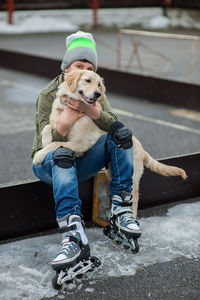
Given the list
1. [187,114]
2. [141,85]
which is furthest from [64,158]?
[141,85]

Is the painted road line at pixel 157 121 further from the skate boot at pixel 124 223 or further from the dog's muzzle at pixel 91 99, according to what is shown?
the dog's muzzle at pixel 91 99

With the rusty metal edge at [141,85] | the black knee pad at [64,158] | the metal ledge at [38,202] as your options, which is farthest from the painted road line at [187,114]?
the black knee pad at [64,158]

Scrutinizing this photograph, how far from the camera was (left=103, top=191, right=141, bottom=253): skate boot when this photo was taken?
12.4ft

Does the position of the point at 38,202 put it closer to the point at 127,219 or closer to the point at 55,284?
the point at 127,219

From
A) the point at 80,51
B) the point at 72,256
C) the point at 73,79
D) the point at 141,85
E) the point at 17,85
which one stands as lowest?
the point at 17,85

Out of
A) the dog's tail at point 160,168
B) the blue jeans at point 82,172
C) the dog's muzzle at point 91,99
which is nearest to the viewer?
the blue jeans at point 82,172

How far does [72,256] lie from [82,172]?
793 mm

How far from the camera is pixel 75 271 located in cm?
340

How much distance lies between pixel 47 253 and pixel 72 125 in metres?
0.93

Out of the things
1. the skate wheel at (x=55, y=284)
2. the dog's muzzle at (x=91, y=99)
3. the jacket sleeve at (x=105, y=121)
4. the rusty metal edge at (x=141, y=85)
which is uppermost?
the dog's muzzle at (x=91, y=99)

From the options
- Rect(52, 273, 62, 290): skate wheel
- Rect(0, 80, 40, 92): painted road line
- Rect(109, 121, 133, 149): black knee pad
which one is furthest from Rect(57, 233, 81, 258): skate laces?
Rect(0, 80, 40, 92): painted road line

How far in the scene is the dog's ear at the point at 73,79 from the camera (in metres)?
3.77

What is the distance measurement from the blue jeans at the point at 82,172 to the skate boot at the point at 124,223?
0.07 metres

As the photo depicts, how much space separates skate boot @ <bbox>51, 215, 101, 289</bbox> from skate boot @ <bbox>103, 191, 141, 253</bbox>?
0.33m
